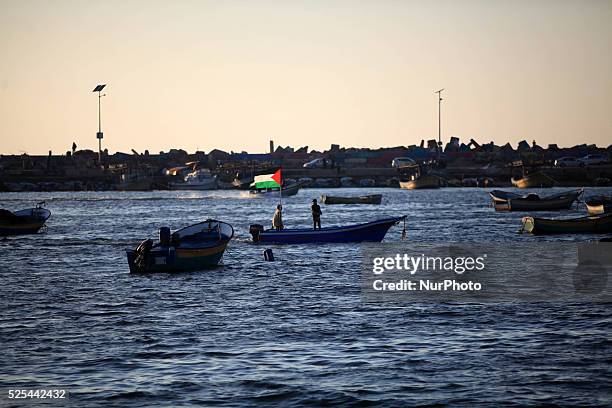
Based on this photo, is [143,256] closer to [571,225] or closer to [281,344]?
[281,344]

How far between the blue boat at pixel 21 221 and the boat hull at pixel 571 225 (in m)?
32.4

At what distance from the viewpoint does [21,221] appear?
72562 millimetres

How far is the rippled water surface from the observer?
2247cm

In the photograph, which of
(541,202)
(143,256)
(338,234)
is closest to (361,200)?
(541,202)

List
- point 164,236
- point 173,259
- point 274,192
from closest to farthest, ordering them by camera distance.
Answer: point 164,236 < point 173,259 < point 274,192

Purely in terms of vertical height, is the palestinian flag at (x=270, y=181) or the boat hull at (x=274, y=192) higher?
the palestinian flag at (x=270, y=181)

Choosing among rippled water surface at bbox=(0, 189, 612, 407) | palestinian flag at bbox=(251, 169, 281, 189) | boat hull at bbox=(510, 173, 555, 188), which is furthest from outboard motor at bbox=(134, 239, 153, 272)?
boat hull at bbox=(510, 173, 555, 188)

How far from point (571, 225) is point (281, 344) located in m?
42.1

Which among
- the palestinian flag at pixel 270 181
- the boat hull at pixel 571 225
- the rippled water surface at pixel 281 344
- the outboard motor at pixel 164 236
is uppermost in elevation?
the palestinian flag at pixel 270 181

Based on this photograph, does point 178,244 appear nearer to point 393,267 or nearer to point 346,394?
point 393,267

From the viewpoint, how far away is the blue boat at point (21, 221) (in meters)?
71.2
